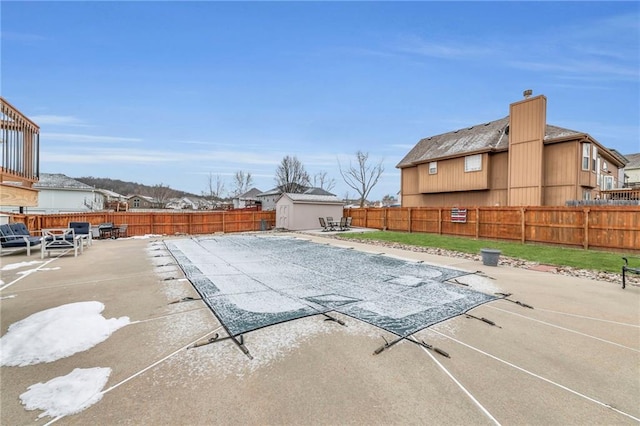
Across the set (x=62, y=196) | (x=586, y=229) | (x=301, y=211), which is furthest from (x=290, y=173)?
(x=586, y=229)

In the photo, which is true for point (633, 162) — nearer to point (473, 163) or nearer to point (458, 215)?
point (473, 163)

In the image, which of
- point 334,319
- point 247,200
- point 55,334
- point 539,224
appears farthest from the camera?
point 247,200

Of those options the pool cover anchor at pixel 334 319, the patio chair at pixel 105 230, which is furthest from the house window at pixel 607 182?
the patio chair at pixel 105 230

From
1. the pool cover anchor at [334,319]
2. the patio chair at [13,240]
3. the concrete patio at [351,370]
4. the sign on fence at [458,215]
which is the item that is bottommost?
the concrete patio at [351,370]

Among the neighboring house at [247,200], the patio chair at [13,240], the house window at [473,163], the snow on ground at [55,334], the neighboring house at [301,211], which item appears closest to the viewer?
the snow on ground at [55,334]

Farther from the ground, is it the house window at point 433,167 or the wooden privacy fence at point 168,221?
the house window at point 433,167

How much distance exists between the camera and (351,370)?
2477mm

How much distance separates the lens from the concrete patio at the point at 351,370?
193 centimetres

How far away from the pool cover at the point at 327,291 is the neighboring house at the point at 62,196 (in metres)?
25.5

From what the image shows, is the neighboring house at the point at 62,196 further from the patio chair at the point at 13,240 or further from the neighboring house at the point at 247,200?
the neighboring house at the point at 247,200

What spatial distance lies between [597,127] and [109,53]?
28.7 meters

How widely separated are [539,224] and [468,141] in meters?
8.72

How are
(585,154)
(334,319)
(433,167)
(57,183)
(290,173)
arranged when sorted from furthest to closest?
(290,173) → (57,183) → (433,167) → (585,154) → (334,319)

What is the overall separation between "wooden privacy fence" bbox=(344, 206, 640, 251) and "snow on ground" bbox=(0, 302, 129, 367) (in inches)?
566
